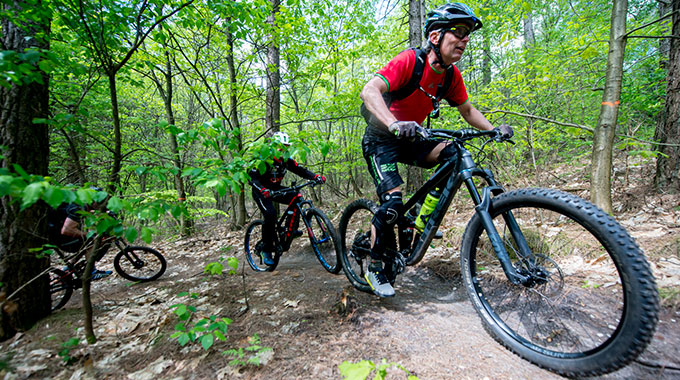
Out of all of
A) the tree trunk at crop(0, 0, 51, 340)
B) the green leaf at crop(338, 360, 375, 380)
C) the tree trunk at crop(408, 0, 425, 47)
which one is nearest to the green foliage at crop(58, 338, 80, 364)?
the tree trunk at crop(0, 0, 51, 340)

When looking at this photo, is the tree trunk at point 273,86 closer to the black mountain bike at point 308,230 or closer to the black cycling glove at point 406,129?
the black mountain bike at point 308,230

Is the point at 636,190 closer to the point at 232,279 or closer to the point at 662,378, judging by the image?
the point at 662,378

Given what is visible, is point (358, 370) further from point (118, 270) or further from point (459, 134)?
point (118, 270)

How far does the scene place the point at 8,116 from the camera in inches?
90.0

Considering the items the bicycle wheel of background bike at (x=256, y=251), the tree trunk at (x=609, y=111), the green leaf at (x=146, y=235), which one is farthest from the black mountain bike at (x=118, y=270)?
the tree trunk at (x=609, y=111)

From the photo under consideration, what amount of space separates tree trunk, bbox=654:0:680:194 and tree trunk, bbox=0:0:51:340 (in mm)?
7799

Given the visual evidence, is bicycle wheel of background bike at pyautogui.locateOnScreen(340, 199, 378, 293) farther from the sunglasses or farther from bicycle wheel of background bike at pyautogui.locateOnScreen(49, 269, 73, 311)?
bicycle wheel of background bike at pyautogui.locateOnScreen(49, 269, 73, 311)

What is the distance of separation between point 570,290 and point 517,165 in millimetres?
2999

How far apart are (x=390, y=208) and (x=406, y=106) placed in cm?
99

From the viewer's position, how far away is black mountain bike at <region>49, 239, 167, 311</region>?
12.3 feet

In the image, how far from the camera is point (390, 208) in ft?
7.68

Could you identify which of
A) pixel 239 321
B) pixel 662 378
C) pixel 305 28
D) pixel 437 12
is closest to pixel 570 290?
pixel 662 378

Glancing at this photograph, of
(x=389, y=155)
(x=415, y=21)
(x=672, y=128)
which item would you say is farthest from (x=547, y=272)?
(x=415, y=21)

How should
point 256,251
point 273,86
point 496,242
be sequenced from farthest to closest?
point 273,86, point 256,251, point 496,242
